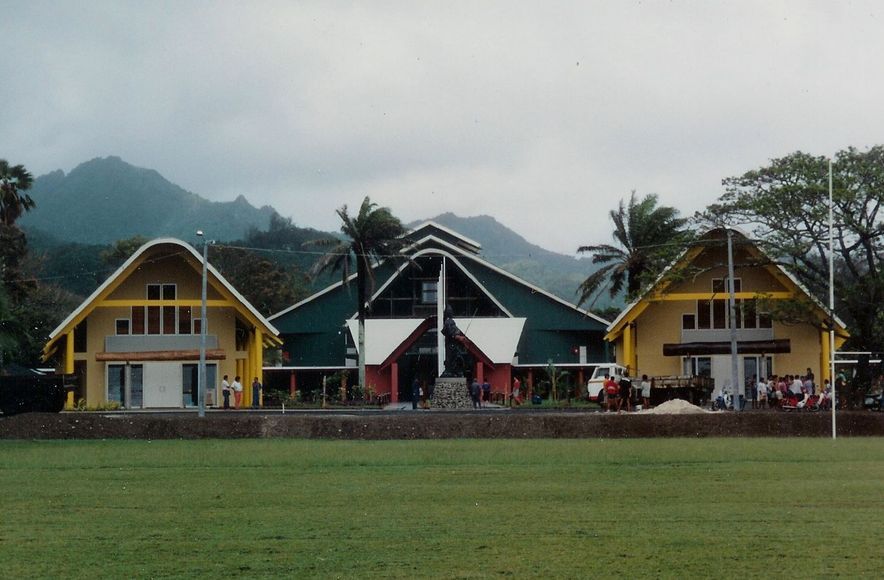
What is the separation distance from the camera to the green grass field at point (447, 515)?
11734mm

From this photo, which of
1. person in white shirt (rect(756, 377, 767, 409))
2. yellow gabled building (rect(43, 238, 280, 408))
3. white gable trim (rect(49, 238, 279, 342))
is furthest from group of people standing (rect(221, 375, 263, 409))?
person in white shirt (rect(756, 377, 767, 409))

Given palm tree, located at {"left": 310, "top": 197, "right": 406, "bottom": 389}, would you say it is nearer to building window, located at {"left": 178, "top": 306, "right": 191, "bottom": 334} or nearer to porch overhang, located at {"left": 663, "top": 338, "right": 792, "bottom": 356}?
building window, located at {"left": 178, "top": 306, "right": 191, "bottom": 334}

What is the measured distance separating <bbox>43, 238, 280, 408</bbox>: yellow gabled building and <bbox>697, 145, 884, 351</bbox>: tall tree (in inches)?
997

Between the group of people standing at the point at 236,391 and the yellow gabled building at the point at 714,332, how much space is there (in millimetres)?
17448

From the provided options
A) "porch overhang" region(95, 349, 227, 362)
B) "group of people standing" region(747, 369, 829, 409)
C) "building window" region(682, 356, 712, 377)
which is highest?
"porch overhang" region(95, 349, 227, 362)

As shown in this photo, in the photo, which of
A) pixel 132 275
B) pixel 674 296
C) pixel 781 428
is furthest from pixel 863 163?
pixel 132 275

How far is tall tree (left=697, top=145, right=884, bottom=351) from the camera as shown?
48.6 meters

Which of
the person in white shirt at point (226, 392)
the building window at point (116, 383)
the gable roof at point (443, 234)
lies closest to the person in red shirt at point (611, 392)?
the person in white shirt at point (226, 392)

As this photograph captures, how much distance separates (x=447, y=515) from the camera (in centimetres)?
1540

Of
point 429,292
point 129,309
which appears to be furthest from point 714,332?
point 129,309

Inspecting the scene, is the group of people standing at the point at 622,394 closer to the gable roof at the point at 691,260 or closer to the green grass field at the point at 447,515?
the gable roof at the point at 691,260

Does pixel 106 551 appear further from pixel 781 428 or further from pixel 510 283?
pixel 510 283

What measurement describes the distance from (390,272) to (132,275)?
730 inches

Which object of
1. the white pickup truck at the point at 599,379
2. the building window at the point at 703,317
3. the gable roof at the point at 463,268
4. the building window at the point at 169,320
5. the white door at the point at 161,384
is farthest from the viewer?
the gable roof at the point at 463,268
